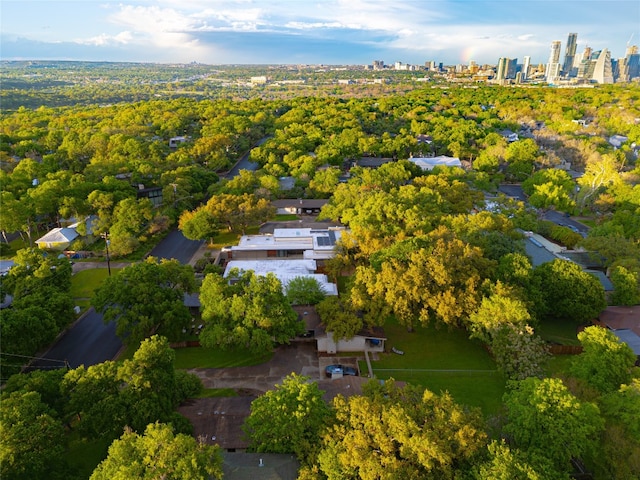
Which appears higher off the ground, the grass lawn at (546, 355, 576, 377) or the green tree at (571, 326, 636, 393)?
the green tree at (571, 326, 636, 393)

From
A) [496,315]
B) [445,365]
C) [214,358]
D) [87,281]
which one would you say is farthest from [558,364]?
[87,281]

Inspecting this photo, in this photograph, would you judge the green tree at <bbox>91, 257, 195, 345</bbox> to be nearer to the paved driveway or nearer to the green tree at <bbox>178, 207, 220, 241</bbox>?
the paved driveway

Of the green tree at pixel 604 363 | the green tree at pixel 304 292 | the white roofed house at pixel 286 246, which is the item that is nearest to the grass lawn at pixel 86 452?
the green tree at pixel 304 292

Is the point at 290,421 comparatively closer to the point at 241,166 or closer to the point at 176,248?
the point at 176,248

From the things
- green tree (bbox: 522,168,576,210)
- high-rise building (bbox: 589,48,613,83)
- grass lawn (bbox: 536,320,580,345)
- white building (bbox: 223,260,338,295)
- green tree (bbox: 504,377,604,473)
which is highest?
high-rise building (bbox: 589,48,613,83)

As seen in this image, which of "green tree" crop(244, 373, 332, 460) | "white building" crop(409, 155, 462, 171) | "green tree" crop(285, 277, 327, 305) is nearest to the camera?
"green tree" crop(244, 373, 332, 460)

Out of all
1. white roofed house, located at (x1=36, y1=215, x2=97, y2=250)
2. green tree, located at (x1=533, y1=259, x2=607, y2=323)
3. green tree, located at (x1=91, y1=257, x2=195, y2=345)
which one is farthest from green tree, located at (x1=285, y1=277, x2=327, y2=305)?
white roofed house, located at (x1=36, y1=215, x2=97, y2=250)
